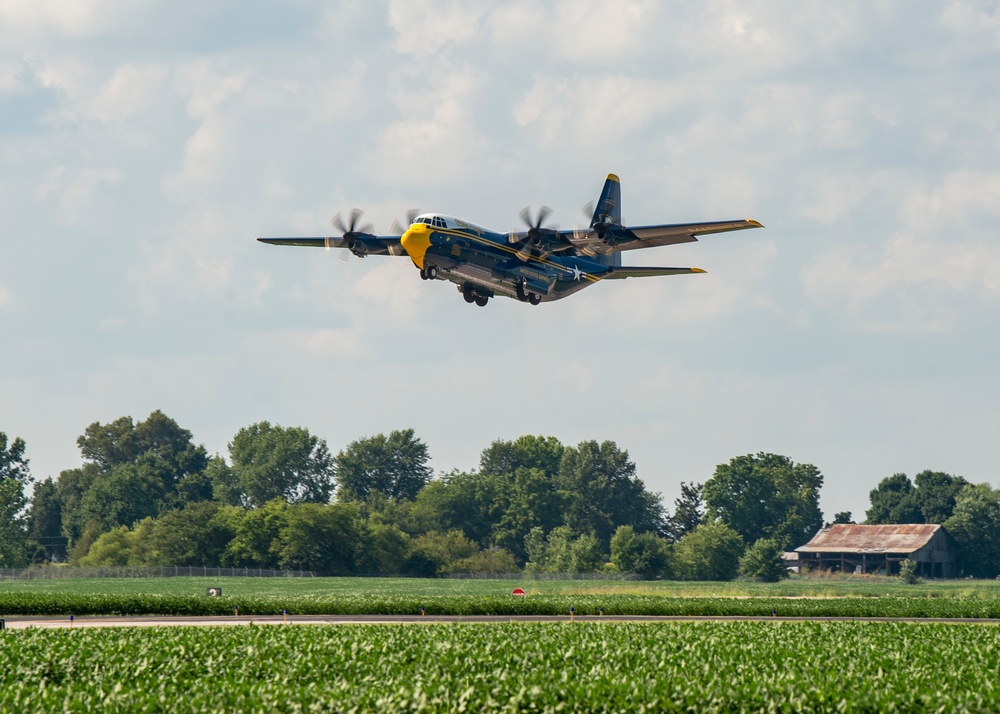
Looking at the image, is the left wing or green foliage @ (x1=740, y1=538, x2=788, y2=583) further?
green foliage @ (x1=740, y1=538, x2=788, y2=583)

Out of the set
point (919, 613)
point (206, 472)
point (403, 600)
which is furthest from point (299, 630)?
point (206, 472)

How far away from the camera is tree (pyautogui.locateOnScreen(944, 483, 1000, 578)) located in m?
144

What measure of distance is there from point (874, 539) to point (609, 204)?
85.5 metres

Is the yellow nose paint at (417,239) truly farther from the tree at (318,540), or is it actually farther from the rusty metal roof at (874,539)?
the rusty metal roof at (874,539)

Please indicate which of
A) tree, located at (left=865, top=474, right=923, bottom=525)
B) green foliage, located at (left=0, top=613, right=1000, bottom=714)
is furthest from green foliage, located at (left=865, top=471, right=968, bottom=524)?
green foliage, located at (left=0, top=613, right=1000, bottom=714)

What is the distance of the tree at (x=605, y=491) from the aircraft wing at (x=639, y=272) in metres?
108

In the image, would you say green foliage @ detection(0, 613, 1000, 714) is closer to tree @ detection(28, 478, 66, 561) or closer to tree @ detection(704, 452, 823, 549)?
tree @ detection(704, 452, 823, 549)

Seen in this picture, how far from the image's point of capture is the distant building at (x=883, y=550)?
138m

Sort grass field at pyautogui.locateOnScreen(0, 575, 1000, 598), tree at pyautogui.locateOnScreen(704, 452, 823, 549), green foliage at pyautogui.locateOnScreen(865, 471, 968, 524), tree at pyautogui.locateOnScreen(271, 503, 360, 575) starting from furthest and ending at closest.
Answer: tree at pyautogui.locateOnScreen(704, 452, 823, 549)
green foliage at pyautogui.locateOnScreen(865, 471, 968, 524)
tree at pyautogui.locateOnScreen(271, 503, 360, 575)
grass field at pyautogui.locateOnScreen(0, 575, 1000, 598)

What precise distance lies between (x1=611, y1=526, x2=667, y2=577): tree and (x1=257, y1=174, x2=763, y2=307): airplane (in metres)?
57.4

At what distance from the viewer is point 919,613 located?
59094 mm

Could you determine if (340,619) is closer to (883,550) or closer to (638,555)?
(638,555)

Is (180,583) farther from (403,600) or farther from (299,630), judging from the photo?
(299,630)

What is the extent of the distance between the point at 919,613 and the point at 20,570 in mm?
95570
